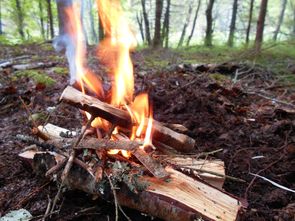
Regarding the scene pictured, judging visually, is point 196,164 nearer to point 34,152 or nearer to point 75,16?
point 34,152

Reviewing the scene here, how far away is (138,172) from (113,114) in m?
0.49

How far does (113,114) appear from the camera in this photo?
2150 millimetres

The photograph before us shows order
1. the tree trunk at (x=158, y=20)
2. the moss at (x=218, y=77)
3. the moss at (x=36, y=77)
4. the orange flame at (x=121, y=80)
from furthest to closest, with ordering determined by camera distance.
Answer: the tree trunk at (x=158, y=20), the moss at (x=218, y=77), the moss at (x=36, y=77), the orange flame at (x=121, y=80)

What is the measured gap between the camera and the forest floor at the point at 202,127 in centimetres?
208

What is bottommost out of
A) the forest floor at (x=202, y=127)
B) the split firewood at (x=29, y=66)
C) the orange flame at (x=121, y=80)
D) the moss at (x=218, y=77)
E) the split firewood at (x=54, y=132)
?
the forest floor at (x=202, y=127)

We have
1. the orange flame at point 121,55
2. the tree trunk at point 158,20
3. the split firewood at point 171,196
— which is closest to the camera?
the split firewood at point 171,196

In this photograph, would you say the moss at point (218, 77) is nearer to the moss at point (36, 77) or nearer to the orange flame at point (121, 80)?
the orange flame at point (121, 80)

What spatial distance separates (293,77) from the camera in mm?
5840

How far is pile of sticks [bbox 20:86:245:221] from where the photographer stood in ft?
5.75

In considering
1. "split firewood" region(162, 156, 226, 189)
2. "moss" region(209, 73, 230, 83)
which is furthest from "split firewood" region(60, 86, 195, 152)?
"moss" region(209, 73, 230, 83)

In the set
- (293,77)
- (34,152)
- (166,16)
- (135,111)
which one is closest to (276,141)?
(135,111)

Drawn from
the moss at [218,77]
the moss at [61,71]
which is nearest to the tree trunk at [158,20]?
the moss at [218,77]

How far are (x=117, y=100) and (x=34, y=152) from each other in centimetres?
82

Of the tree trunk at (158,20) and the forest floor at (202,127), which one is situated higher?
the tree trunk at (158,20)
